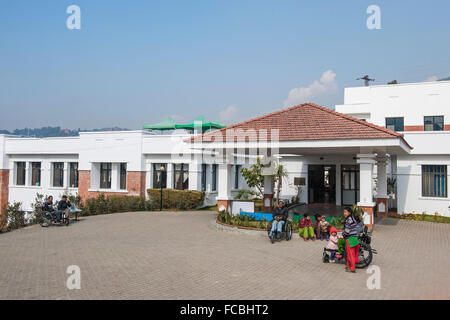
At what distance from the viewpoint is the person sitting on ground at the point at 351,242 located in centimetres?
895

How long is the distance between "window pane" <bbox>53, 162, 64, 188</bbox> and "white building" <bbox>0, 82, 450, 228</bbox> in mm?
86

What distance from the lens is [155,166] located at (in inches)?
1072

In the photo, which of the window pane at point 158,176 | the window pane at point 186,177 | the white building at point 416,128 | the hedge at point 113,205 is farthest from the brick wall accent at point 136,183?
the white building at point 416,128

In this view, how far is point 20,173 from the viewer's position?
1289 inches

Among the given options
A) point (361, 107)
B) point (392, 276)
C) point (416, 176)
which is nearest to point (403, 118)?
point (361, 107)

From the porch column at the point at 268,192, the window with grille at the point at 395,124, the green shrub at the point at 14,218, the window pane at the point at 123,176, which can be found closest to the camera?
the green shrub at the point at 14,218

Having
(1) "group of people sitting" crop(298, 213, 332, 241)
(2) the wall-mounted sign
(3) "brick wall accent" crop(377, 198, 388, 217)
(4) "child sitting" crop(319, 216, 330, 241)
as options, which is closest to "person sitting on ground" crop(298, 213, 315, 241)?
(1) "group of people sitting" crop(298, 213, 332, 241)

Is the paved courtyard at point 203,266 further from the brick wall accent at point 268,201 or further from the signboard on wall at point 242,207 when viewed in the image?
the brick wall accent at point 268,201

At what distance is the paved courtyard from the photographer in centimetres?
734

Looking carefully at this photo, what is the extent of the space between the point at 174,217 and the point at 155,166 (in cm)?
889

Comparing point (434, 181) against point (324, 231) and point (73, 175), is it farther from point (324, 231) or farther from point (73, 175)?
point (73, 175)

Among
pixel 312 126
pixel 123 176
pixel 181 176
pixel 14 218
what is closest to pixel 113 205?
pixel 181 176

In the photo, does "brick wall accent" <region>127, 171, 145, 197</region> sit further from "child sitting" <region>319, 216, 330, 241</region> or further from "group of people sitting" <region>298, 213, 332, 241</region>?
"child sitting" <region>319, 216, 330, 241</region>

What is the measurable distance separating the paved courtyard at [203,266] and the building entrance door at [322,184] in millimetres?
9141
